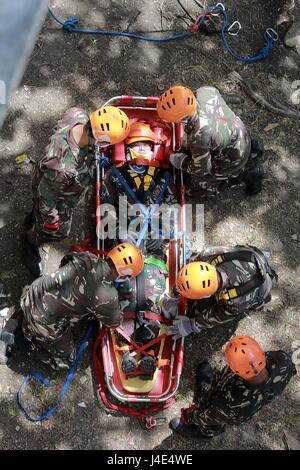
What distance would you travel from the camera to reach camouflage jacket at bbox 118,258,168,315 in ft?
17.5

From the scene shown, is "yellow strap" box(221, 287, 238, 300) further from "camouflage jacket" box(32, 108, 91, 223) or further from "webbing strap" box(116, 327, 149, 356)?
"camouflage jacket" box(32, 108, 91, 223)

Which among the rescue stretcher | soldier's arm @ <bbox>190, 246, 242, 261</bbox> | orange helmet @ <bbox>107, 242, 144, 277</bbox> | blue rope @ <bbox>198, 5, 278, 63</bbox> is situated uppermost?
blue rope @ <bbox>198, 5, 278, 63</bbox>

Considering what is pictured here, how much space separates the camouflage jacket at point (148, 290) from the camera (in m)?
5.32

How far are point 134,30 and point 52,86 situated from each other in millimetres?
1411

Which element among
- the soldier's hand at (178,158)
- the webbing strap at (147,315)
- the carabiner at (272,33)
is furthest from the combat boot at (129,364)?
the carabiner at (272,33)

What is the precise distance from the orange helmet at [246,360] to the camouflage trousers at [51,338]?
5.22 feet

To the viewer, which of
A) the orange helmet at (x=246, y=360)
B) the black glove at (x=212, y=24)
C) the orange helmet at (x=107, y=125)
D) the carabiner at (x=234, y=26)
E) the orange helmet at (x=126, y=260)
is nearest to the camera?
the orange helmet at (x=246, y=360)

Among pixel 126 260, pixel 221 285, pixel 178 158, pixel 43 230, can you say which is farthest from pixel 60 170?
pixel 221 285

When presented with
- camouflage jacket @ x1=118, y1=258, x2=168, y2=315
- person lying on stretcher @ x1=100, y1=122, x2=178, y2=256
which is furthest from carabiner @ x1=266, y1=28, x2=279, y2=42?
camouflage jacket @ x1=118, y1=258, x2=168, y2=315

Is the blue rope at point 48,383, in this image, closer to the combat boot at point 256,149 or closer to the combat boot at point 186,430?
the combat boot at point 186,430

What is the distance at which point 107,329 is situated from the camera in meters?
5.36
